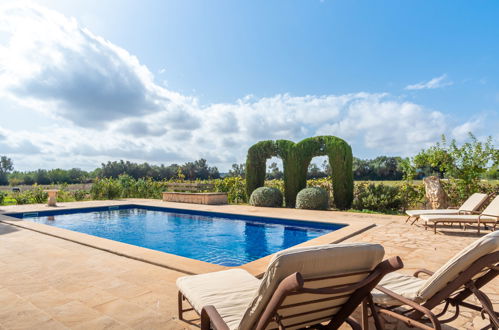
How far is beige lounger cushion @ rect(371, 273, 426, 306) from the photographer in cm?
214

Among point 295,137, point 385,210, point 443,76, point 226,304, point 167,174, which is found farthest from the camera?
point 167,174

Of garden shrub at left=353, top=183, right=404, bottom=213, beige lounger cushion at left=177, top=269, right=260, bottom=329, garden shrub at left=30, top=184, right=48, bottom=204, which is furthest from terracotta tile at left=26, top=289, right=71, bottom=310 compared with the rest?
garden shrub at left=30, top=184, right=48, bottom=204

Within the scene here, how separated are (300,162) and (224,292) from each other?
36.3ft

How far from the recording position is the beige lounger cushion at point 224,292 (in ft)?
6.47

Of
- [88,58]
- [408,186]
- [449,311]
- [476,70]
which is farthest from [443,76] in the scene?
[88,58]

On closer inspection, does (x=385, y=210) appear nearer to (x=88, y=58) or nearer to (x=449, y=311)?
(x=449, y=311)

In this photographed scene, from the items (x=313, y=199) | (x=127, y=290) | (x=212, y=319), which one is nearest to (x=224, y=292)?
(x=212, y=319)

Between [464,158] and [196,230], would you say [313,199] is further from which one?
[464,158]

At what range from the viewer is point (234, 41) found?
11.8 m

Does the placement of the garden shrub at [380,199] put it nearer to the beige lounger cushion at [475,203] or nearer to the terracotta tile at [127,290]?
the beige lounger cushion at [475,203]

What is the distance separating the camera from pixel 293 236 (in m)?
7.97

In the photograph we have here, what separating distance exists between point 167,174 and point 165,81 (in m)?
43.2

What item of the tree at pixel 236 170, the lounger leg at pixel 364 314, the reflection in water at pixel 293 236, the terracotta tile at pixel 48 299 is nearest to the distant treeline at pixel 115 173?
the tree at pixel 236 170

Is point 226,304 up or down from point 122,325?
up
